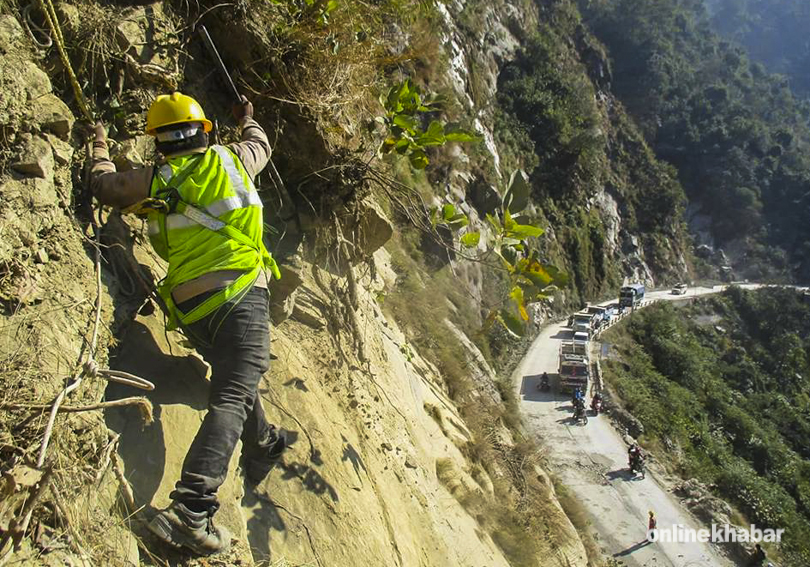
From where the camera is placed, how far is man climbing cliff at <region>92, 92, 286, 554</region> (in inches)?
95.6

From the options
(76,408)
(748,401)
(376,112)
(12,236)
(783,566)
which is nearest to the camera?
(76,408)

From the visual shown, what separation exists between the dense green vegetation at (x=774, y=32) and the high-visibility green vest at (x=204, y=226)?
132 m

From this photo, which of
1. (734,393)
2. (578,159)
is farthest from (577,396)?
(578,159)

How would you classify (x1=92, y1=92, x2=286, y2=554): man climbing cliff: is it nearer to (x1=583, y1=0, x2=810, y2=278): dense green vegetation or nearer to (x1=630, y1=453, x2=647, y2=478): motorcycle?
(x1=630, y1=453, x2=647, y2=478): motorcycle

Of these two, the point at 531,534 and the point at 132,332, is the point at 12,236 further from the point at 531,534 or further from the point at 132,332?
the point at 531,534

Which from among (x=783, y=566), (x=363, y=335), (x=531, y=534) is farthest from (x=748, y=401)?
(x=363, y=335)

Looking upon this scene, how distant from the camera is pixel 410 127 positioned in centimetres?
386

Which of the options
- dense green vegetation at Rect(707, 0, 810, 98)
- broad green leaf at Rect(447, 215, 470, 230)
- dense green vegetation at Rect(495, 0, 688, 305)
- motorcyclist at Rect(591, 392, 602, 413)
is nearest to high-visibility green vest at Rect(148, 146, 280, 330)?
broad green leaf at Rect(447, 215, 470, 230)

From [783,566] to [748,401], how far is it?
18558 mm

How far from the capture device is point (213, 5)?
3.89m

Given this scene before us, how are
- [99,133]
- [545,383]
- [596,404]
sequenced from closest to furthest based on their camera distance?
[99,133], [596,404], [545,383]

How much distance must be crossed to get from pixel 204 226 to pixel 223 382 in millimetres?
719

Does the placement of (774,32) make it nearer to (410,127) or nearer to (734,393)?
(734,393)

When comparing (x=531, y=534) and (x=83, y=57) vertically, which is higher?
(x=83, y=57)
